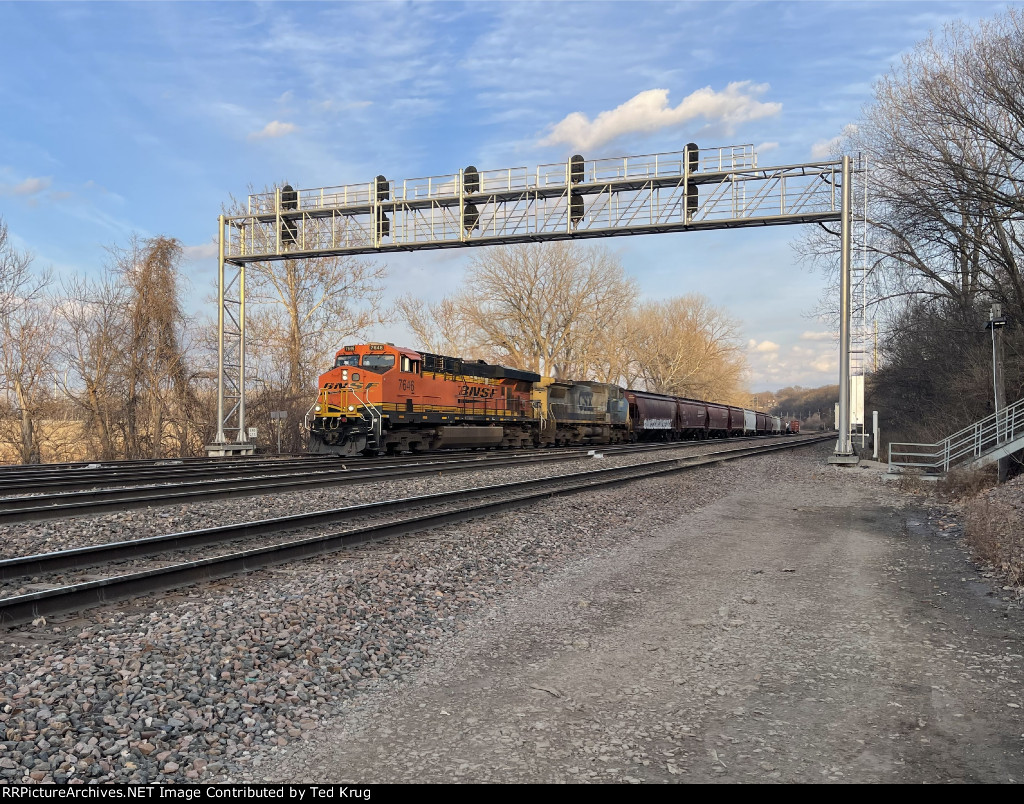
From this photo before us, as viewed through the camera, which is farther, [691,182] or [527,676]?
[691,182]

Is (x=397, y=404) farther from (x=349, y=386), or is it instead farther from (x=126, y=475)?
(x=126, y=475)

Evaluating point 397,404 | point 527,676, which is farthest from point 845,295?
point 527,676

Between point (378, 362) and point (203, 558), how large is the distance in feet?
47.8

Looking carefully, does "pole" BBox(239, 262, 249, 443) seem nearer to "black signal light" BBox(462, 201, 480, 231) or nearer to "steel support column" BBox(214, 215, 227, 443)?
"steel support column" BBox(214, 215, 227, 443)

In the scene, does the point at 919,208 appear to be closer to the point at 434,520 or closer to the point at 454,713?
the point at 434,520

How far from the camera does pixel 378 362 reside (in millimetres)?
21875

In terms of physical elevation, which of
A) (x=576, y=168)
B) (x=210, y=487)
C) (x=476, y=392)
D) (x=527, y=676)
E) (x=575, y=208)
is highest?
(x=576, y=168)

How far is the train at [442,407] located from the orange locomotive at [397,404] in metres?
0.03

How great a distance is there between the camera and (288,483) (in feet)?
43.7

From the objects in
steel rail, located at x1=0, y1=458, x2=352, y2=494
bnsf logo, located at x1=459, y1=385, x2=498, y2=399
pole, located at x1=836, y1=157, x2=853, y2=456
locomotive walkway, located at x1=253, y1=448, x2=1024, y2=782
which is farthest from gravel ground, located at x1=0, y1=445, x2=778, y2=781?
pole, located at x1=836, y1=157, x2=853, y2=456

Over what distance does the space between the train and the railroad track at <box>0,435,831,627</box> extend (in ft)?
31.6
